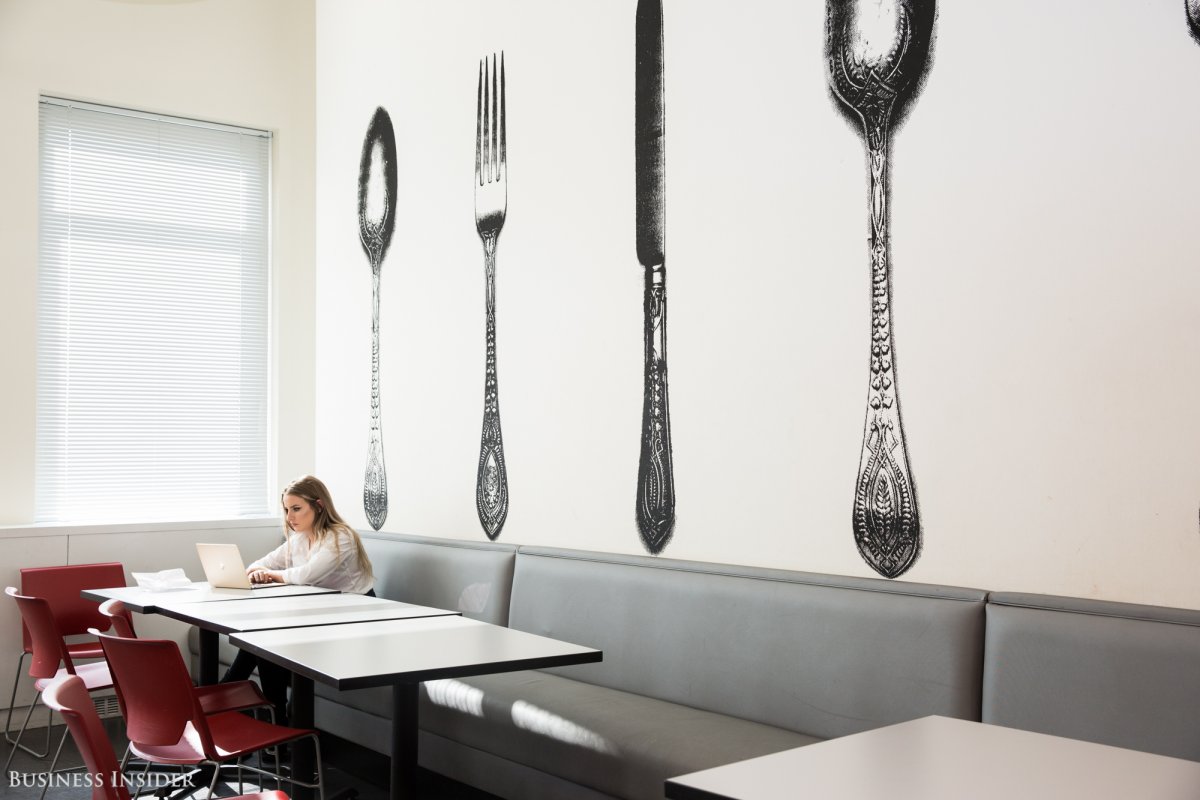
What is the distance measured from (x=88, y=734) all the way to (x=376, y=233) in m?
4.33

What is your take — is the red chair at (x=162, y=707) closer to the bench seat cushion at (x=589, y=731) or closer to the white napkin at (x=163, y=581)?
the bench seat cushion at (x=589, y=731)

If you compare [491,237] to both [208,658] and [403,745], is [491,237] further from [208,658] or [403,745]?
[403,745]

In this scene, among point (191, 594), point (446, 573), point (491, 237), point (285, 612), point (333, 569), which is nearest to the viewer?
point (285, 612)

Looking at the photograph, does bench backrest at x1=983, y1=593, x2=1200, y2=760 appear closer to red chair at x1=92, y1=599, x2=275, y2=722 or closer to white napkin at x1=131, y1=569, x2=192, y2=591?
red chair at x1=92, y1=599, x2=275, y2=722

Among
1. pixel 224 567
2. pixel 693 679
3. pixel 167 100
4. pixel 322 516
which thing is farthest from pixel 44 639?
pixel 167 100

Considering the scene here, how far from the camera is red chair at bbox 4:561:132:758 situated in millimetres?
5160

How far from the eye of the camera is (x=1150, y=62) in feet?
8.72

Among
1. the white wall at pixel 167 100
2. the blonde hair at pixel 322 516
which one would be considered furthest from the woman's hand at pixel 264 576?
the white wall at pixel 167 100

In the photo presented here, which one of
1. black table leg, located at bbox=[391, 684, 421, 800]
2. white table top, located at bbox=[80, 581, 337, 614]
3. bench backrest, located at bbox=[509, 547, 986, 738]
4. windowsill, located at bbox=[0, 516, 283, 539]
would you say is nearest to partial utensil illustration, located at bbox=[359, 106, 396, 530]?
windowsill, located at bbox=[0, 516, 283, 539]

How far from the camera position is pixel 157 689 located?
3.04 meters

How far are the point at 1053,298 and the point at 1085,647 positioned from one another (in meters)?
0.91

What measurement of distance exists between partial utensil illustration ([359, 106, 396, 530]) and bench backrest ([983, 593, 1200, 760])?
391 centimetres

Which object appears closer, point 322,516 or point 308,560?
point 308,560

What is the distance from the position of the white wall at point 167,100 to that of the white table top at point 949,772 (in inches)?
203
